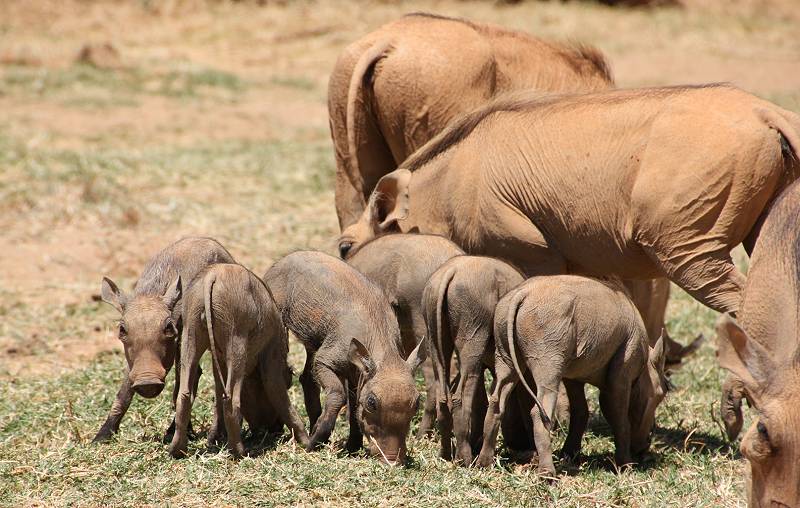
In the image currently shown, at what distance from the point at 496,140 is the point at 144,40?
13.8 m

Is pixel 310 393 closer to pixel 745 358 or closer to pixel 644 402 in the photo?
pixel 644 402

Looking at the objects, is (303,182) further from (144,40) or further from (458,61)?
(144,40)

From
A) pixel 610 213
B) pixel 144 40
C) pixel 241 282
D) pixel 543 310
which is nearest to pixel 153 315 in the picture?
pixel 241 282

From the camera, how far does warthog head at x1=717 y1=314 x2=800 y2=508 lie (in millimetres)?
3447

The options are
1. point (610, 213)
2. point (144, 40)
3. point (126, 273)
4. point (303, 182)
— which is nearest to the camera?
point (610, 213)

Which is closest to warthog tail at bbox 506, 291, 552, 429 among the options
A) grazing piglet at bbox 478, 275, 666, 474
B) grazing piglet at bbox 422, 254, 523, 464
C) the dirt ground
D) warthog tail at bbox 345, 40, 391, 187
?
grazing piglet at bbox 478, 275, 666, 474

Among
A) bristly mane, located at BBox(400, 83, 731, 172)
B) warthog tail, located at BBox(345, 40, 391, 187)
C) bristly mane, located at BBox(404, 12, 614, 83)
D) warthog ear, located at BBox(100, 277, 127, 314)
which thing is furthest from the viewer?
bristly mane, located at BBox(404, 12, 614, 83)

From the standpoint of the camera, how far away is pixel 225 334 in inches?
186

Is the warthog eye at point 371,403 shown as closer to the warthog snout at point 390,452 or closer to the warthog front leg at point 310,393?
the warthog snout at point 390,452

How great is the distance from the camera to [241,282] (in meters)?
4.75

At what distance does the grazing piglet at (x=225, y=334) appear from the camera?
15.4ft

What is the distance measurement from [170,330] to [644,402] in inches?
77.4

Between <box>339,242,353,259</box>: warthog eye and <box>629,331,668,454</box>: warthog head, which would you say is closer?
<box>629,331,668,454</box>: warthog head

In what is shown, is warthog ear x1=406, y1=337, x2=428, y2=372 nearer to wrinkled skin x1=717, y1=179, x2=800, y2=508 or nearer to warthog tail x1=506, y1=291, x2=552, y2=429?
warthog tail x1=506, y1=291, x2=552, y2=429
